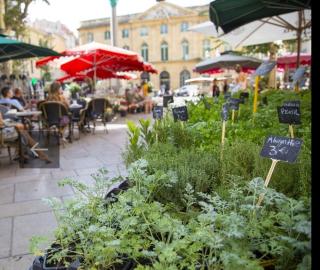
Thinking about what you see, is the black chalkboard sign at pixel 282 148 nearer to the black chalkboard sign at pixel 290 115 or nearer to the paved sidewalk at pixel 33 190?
the black chalkboard sign at pixel 290 115

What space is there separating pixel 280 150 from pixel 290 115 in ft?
2.34

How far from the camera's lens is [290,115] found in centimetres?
267

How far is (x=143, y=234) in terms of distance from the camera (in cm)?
189

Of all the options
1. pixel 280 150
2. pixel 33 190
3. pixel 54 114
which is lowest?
pixel 33 190

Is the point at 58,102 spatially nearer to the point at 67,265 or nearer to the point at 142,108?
the point at 67,265

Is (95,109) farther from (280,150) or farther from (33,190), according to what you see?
(280,150)

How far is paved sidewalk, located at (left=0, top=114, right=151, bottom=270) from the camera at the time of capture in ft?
10.7

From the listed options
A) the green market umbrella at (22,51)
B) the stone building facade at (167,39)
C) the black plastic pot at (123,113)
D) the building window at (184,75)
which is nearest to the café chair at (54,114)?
the green market umbrella at (22,51)

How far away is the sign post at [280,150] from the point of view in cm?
198

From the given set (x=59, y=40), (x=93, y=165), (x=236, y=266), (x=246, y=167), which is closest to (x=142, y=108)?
(x=93, y=165)

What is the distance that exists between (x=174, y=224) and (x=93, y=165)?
191 inches

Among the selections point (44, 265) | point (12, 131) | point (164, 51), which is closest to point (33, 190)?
point (12, 131)

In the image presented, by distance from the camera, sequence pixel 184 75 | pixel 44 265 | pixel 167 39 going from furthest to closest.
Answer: pixel 184 75
pixel 167 39
pixel 44 265

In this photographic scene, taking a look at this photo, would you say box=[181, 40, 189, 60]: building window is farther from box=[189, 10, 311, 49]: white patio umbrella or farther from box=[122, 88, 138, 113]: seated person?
box=[189, 10, 311, 49]: white patio umbrella
